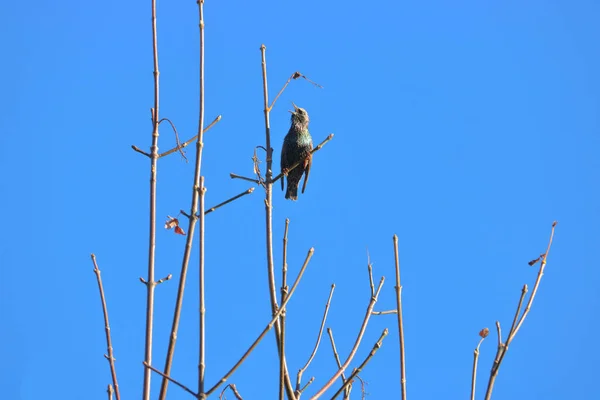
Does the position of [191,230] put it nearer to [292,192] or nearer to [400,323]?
[400,323]

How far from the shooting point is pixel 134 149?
3113 millimetres

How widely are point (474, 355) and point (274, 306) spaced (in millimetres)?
820

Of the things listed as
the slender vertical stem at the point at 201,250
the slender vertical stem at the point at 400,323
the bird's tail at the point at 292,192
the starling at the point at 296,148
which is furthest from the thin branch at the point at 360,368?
the bird's tail at the point at 292,192

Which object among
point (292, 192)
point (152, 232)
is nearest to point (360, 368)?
point (152, 232)

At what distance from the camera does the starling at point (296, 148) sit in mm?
8000

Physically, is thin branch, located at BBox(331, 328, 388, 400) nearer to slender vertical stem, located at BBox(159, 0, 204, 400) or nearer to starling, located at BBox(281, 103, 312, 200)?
slender vertical stem, located at BBox(159, 0, 204, 400)

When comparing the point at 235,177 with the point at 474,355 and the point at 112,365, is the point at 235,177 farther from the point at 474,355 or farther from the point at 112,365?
the point at 474,355

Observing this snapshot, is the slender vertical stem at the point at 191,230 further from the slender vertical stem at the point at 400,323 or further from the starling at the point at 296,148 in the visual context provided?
the starling at the point at 296,148

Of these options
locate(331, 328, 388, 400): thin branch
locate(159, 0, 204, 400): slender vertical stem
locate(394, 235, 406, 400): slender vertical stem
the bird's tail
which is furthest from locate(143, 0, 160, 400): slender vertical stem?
the bird's tail

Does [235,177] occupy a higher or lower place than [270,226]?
higher

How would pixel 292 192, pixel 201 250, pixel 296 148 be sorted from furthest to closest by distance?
pixel 292 192
pixel 296 148
pixel 201 250

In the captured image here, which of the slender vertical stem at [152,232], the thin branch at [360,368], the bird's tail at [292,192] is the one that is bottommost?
the thin branch at [360,368]

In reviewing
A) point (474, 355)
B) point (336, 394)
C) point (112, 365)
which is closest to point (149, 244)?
point (112, 365)

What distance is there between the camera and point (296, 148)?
8055mm
